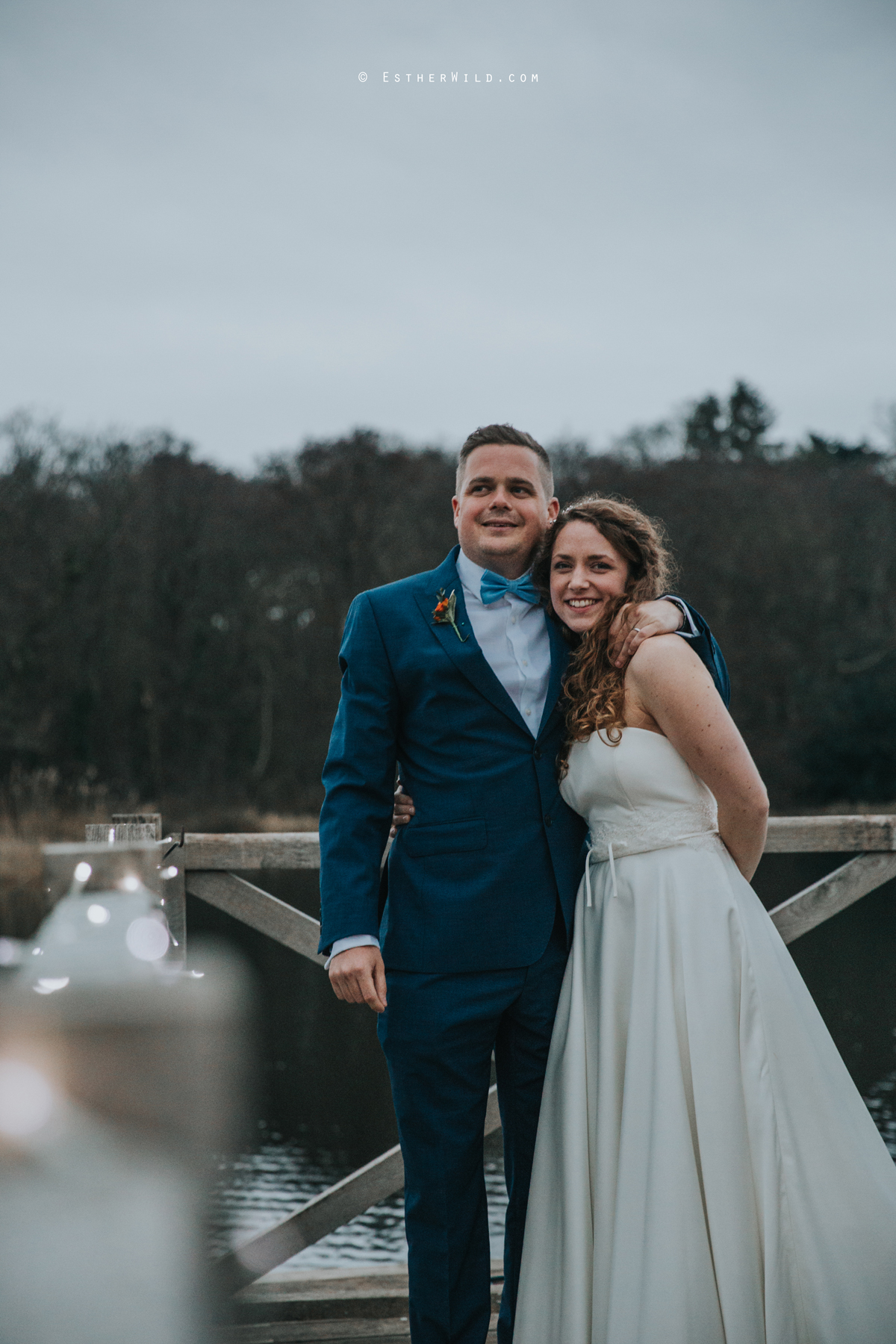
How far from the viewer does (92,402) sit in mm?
19469

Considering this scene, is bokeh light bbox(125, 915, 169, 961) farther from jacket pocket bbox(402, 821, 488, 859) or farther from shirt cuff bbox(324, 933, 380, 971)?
jacket pocket bbox(402, 821, 488, 859)

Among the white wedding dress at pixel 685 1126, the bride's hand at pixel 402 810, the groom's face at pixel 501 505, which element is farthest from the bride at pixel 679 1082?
the bride's hand at pixel 402 810

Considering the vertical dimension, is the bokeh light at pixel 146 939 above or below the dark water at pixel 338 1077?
above

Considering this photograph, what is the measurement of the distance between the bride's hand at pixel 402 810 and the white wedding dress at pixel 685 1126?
0.32 meters

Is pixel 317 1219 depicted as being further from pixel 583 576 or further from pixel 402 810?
pixel 583 576

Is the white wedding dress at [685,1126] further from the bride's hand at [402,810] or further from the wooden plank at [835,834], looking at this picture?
the wooden plank at [835,834]

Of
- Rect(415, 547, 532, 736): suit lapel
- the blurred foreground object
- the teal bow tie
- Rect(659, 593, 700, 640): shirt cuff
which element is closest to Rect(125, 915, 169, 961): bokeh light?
the blurred foreground object

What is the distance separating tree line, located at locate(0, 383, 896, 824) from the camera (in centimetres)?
1809

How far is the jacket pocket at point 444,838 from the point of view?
6.74 ft

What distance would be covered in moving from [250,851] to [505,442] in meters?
1.13

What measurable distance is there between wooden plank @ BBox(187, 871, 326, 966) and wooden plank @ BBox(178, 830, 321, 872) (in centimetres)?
4

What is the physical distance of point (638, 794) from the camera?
2.05 metres

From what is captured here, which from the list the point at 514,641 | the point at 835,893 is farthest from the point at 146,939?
the point at 835,893

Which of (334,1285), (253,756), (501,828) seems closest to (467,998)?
(501,828)
